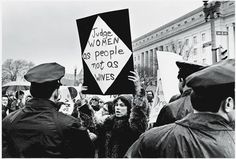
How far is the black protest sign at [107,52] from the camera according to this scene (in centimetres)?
375

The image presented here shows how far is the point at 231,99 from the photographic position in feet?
5.60

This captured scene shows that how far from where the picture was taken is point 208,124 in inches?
Answer: 66.4

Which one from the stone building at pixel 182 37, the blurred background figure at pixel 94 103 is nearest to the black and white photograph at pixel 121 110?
the blurred background figure at pixel 94 103

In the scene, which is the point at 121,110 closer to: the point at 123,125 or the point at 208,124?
the point at 123,125

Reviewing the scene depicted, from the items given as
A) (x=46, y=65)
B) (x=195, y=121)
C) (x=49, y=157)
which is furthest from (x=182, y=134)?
(x=46, y=65)

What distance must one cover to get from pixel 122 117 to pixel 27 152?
1771 mm

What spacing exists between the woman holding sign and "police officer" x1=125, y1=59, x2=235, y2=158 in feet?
6.10

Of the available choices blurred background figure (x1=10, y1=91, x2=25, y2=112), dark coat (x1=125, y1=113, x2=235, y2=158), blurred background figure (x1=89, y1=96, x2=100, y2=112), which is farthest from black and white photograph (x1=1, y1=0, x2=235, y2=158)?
blurred background figure (x1=10, y1=91, x2=25, y2=112)

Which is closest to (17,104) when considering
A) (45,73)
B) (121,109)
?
(121,109)

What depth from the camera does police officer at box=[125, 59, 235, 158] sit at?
1.66 metres

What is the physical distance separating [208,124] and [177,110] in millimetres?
1445

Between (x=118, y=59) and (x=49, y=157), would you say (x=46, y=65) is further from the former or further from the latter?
(x=118, y=59)

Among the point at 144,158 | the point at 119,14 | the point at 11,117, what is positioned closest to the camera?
the point at 144,158

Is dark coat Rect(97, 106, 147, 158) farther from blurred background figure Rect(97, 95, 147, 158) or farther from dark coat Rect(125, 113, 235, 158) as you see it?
dark coat Rect(125, 113, 235, 158)
